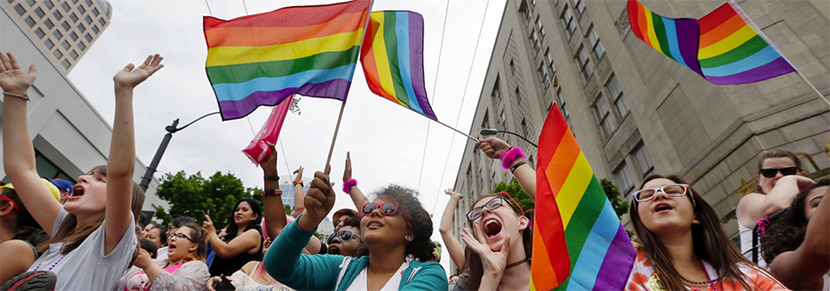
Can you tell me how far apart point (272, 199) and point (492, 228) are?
1.74m

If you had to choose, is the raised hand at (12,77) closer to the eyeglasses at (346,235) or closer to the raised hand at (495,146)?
the eyeglasses at (346,235)

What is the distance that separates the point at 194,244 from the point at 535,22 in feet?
84.6

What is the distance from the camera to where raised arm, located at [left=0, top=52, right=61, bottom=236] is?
2.54 meters

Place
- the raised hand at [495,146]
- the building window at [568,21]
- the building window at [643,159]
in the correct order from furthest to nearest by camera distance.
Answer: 1. the building window at [568,21]
2. the building window at [643,159]
3. the raised hand at [495,146]

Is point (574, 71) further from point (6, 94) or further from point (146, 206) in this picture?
point (146, 206)

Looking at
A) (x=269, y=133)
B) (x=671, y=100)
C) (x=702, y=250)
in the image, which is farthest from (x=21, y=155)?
(x=671, y=100)

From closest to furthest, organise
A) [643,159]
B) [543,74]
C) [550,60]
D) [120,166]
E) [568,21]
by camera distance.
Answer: [120,166], [643,159], [568,21], [550,60], [543,74]

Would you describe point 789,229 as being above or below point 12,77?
below

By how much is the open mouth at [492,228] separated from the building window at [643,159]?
13.9 metres

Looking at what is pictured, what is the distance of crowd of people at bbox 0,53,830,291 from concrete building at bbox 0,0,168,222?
533 inches

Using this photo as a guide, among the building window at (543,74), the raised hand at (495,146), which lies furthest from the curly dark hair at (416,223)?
the building window at (543,74)

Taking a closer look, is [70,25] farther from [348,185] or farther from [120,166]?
[120,166]

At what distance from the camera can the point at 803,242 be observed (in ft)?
6.77

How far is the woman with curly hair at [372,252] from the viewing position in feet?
8.10
